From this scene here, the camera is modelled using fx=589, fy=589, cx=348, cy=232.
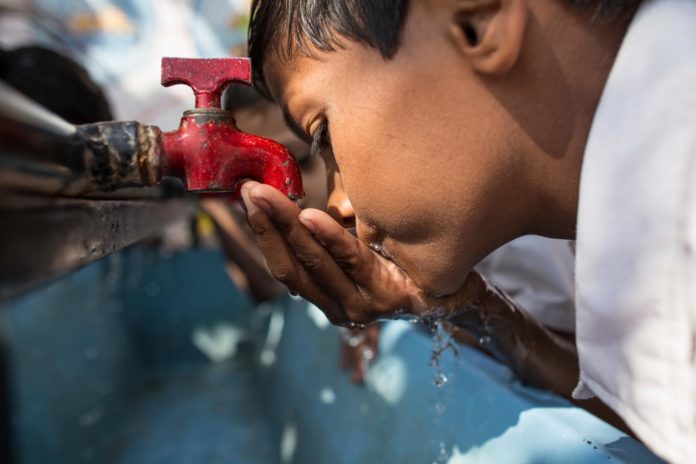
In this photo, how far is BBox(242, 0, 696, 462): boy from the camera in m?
0.52

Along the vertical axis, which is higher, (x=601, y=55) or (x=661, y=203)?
(x=601, y=55)

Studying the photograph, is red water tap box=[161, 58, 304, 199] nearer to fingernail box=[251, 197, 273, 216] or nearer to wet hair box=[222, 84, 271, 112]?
fingernail box=[251, 197, 273, 216]

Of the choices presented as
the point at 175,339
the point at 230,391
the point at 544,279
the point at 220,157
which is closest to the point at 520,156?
the point at 220,157

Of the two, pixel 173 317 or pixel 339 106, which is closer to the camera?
pixel 339 106

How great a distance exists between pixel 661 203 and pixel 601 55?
0.16 m

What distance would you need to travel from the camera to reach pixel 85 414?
1.71 m

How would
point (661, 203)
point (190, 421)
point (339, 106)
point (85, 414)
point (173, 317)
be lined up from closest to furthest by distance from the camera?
point (661, 203) < point (339, 106) < point (85, 414) < point (190, 421) < point (173, 317)

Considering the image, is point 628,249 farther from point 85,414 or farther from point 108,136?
point 85,414

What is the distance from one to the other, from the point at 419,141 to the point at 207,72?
25cm

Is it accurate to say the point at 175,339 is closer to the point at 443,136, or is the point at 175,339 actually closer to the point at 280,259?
the point at 280,259

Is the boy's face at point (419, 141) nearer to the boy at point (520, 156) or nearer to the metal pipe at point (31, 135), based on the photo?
the boy at point (520, 156)

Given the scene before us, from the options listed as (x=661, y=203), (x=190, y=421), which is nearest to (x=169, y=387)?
(x=190, y=421)

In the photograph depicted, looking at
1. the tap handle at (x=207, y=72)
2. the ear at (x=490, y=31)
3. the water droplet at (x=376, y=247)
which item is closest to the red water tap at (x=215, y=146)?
the tap handle at (x=207, y=72)

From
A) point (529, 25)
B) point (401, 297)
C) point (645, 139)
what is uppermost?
point (529, 25)
